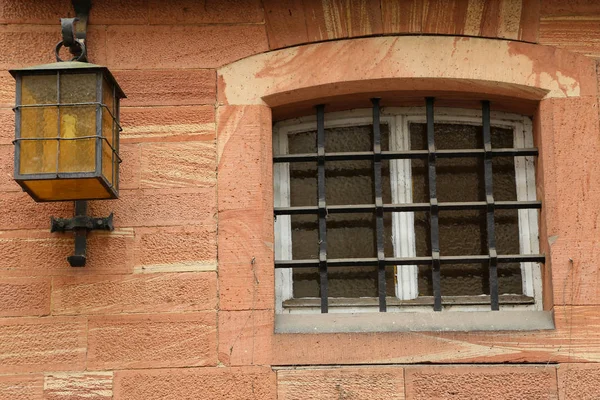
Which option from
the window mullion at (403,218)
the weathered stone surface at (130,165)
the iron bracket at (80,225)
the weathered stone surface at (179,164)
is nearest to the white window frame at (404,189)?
the window mullion at (403,218)

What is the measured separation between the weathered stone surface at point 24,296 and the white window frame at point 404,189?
1.07 metres

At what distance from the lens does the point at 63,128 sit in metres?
4.54

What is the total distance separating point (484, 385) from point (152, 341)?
1482 millimetres

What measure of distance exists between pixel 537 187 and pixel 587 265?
0.48 meters

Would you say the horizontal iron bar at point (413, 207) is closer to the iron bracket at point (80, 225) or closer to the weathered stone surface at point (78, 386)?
the iron bracket at point (80, 225)

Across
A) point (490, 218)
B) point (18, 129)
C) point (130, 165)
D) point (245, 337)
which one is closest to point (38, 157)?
point (18, 129)

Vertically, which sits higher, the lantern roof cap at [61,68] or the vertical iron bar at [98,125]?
the lantern roof cap at [61,68]

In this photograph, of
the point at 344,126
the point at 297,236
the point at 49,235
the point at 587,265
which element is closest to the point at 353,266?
the point at 297,236

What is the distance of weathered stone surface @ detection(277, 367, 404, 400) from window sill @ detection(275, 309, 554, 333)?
193 mm

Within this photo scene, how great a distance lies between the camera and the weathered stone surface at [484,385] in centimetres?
493

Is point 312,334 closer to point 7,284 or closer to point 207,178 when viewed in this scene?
point 207,178

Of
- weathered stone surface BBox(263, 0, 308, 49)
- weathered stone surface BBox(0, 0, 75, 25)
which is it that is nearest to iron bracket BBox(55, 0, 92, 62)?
weathered stone surface BBox(0, 0, 75, 25)

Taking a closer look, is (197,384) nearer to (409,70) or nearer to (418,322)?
(418,322)

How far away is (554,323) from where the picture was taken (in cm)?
504
